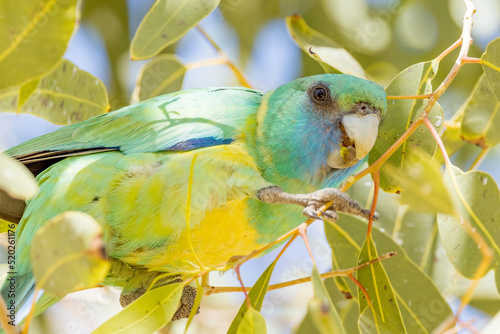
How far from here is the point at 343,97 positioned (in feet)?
6.59

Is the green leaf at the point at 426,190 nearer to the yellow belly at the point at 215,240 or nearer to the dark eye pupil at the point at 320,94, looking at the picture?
the yellow belly at the point at 215,240

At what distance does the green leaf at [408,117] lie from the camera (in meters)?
1.83

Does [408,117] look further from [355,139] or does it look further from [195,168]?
[195,168]

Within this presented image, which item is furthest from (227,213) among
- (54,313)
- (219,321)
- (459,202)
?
(54,313)

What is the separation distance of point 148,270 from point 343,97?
936 millimetres

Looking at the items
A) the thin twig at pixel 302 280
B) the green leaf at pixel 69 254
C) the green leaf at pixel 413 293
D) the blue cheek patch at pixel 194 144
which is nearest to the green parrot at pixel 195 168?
the blue cheek patch at pixel 194 144

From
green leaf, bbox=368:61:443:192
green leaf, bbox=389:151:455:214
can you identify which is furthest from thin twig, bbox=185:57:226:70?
green leaf, bbox=389:151:455:214

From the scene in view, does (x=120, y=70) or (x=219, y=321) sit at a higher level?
(x=120, y=70)

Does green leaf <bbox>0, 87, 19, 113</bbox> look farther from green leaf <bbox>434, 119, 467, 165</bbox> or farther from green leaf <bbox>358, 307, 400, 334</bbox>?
green leaf <bbox>434, 119, 467, 165</bbox>

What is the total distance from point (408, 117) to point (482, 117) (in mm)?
360

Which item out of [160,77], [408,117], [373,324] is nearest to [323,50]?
[408,117]

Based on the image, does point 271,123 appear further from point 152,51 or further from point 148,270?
point 148,270

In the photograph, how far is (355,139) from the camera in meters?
1.92

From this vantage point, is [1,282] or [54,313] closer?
[1,282]
